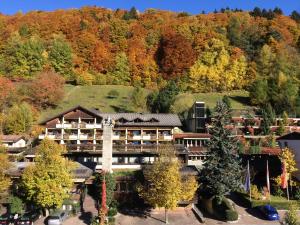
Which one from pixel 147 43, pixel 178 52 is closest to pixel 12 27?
pixel 147 43

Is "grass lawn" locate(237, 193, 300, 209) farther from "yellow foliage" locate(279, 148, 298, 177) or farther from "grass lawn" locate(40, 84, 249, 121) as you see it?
"grass lawn" locate(40, 84, 249, 121)

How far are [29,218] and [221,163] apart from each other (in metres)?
21.4

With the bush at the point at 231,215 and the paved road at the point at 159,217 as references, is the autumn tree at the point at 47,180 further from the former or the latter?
→ the bush at the point at 231,215

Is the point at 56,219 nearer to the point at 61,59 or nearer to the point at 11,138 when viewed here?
the point at 11,138

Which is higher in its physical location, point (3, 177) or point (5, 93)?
point (5, 93)

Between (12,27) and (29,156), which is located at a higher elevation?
(12,27)

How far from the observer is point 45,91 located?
9712 cm

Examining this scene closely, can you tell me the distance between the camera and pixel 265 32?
5630 inches

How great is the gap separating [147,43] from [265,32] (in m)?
42.6

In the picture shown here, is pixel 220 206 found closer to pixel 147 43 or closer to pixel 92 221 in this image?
pixel 92 221

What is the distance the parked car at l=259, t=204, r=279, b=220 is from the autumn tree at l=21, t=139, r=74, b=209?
21.2 metres

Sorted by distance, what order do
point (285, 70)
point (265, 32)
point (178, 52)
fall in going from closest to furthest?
point (285, 70)
point (178, 52)
point (265, 32)

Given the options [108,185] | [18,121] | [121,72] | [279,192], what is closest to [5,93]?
[18,121]

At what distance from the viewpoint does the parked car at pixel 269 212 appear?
41.8 meters
